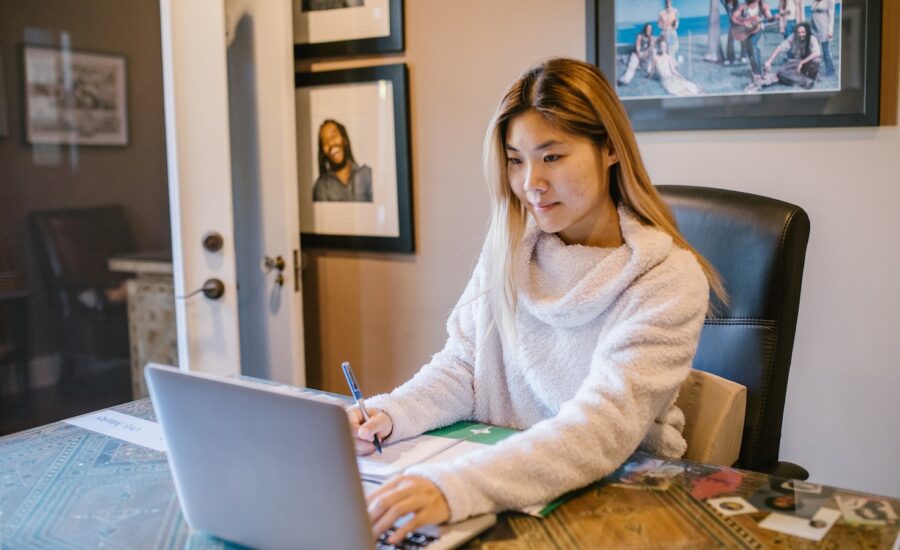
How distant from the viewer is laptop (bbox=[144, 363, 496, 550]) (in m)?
0.98

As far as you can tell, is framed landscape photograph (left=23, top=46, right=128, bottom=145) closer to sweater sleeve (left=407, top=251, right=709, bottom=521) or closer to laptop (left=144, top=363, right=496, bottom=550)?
laptop (left=144, top=363, right=496, bottom=550)

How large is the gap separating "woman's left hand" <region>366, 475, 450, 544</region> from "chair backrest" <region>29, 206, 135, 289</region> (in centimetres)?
206

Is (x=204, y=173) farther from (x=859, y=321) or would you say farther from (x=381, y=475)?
(x=859, y=321)

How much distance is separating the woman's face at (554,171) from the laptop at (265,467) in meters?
0.53

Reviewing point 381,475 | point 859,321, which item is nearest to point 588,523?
point 381,475

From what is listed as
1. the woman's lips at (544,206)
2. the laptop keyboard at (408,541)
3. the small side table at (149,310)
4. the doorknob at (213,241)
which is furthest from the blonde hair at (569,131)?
the small side table at (149,310)

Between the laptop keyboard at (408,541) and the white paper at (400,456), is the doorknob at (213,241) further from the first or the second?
the laptop keyboard at (408,541)

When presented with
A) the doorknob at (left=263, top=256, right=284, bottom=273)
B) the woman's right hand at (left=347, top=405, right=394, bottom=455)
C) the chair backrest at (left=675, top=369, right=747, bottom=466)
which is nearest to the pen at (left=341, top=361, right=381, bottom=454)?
the woman's right hand at (left=347, top=405, right=394, bottom=455)

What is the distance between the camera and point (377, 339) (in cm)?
307

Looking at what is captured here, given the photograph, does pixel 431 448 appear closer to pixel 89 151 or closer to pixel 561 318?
pixel 561 318

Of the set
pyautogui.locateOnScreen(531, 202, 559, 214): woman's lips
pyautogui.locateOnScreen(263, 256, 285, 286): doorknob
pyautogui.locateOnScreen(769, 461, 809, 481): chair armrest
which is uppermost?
pyautogui.locateOnScreen(531, 202, 559, 214): woman's lips

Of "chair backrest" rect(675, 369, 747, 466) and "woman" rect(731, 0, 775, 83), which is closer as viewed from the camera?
"chair backrest" rect(675, 369, 747, 466)

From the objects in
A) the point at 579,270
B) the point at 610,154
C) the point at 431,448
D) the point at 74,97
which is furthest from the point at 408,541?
the point at 74,97

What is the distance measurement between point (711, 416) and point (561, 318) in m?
0.30
